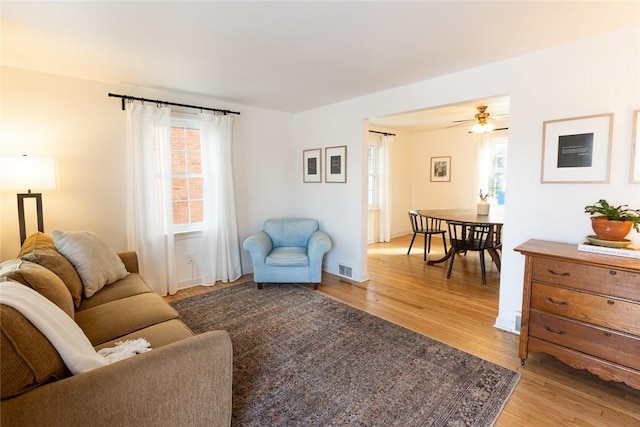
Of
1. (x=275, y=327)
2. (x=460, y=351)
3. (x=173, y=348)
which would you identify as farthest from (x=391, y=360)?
(x=173, y=348)

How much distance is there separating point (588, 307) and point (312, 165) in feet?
11.4

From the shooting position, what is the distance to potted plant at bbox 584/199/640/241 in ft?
6.36

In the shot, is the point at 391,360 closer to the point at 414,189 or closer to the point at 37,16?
the point at 37,16

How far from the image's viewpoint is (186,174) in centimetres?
381

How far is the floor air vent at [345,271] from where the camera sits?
4.16 m

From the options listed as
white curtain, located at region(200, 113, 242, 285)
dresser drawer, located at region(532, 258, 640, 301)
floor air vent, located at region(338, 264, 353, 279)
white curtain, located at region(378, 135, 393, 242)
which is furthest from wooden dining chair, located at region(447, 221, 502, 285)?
white curtain, located at region(200, 113, 242, 285)

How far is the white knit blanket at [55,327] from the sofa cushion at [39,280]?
1.06 feet

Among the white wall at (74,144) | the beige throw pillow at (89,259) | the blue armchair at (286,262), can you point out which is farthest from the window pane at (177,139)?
the beige throw pillow at (89,259)

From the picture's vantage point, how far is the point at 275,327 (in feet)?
9.19

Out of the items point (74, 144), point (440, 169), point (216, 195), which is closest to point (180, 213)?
point (216, 195)

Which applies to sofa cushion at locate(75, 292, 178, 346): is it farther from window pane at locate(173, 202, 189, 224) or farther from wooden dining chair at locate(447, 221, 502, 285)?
wooden dining chair at locate(447, 221, 502, 285)

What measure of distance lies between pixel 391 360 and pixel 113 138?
346 cm

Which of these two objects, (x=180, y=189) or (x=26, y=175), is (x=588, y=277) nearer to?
(x=180, y=189)

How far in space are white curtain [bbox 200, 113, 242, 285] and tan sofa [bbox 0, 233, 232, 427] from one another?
2122 mm
